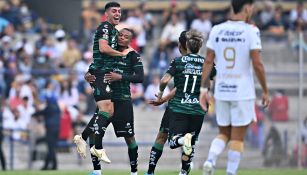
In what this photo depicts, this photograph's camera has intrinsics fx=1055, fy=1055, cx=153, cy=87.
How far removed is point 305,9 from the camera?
33.2m

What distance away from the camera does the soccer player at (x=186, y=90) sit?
611 inches

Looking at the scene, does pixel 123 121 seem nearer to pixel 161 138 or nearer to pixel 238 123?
pixel 161 138

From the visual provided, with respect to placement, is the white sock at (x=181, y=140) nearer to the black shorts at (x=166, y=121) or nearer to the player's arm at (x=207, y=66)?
the black shorts at (x=166, y=121)

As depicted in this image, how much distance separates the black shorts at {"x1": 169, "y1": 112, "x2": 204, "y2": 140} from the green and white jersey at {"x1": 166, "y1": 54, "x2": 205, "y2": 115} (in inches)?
2.8

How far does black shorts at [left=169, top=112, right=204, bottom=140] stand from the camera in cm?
1552

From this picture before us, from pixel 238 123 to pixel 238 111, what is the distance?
16cm

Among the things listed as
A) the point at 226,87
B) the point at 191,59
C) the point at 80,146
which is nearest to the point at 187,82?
the point at 191,59

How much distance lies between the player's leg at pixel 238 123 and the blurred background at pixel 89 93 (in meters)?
9.71

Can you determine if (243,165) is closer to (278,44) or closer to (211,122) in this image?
(211,122)

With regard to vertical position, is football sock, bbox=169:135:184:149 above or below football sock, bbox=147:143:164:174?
above

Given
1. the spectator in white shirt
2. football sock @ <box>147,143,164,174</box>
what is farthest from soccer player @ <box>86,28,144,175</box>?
the spectator in white shirt

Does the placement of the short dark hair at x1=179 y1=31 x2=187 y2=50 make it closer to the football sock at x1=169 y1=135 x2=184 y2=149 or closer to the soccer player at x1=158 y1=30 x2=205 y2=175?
the soccer player at x1=158 y1=30 x2=205 y2=175

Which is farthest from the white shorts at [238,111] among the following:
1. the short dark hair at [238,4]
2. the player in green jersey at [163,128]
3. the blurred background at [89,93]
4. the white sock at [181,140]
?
the blurred background at [89,93]

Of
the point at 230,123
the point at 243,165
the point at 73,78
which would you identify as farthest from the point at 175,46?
the point at 230,123
